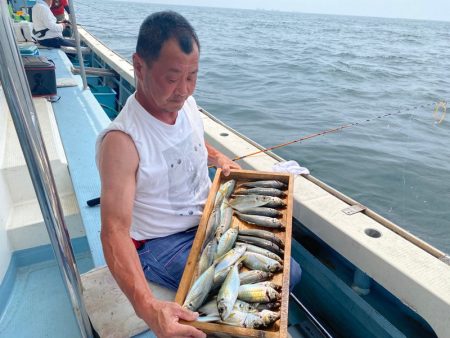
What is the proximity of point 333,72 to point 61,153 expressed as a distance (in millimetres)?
12935

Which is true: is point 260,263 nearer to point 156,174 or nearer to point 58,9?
point 156,174

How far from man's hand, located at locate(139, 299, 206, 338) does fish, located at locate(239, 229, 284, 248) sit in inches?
28.7

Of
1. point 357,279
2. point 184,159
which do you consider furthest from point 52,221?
point 357,279

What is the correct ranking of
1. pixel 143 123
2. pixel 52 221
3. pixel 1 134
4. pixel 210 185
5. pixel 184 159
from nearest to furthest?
pixel 52 221 < pixel 143 123 < pixel 184 159 < pixel 210 185 < pixel 1 134

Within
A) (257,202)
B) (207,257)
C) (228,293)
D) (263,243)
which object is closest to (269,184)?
(257,202)

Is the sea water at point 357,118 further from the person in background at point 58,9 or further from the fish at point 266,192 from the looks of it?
the person in background at point 58,9

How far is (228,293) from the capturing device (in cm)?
153

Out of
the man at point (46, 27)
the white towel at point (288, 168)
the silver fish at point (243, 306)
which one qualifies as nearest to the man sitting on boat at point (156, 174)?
the silver fish at point (243, 306)

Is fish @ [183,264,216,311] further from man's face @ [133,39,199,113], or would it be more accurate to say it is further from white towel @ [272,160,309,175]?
white towel @ [272,160,309,175]

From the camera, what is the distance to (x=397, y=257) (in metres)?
1.94

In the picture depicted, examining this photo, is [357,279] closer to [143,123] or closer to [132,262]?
[132,262]

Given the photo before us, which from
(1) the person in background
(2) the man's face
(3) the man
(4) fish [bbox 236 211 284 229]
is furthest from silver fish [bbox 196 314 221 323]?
(1) the person in background

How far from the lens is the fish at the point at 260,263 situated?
177 centimetres

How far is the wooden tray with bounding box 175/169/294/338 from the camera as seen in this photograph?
1.39 metres
